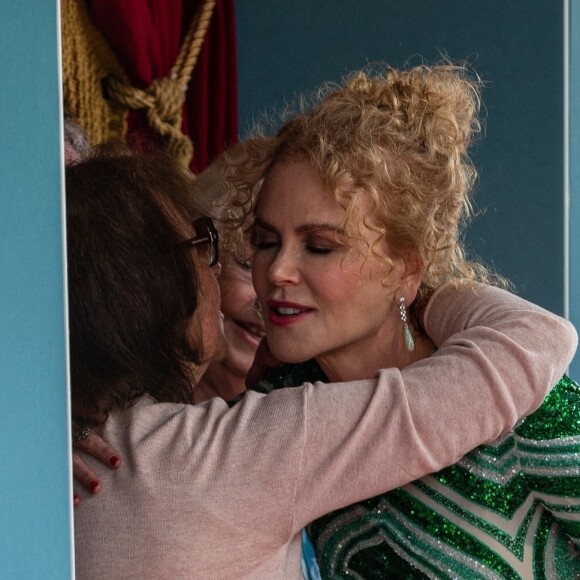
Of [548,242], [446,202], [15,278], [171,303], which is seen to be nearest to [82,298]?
[171,303]

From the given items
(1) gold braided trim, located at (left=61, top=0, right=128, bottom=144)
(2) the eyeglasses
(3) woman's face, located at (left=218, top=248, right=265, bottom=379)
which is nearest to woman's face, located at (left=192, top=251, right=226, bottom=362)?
(2) the eyeglasses

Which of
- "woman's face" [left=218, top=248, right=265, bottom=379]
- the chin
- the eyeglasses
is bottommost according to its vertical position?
"woman's face" [left=218, top=248, right=265, bottom=379]

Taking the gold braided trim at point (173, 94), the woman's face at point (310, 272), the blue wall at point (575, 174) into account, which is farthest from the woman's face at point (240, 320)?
the woman's face at point (310, 272)

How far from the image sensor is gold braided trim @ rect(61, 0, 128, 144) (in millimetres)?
2186

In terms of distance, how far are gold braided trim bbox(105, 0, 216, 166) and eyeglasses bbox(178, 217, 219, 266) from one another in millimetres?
850

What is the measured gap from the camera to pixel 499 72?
2.22m

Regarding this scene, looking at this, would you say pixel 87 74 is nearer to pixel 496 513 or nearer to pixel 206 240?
pixel 206 240

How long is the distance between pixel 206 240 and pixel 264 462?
0.35m

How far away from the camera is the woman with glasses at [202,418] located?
121 centimetres

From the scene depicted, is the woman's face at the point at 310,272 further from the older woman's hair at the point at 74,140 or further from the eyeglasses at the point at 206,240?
the older woman's hair at the point at 74,140

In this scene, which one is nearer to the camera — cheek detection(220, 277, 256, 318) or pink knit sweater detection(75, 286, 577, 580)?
pink knit sweater detection(75, 286, 577, 580)

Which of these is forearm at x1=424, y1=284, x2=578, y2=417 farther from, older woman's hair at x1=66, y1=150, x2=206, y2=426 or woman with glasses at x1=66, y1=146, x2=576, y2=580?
older woman's hair at x1=66, y1=150, x2=206, y2=426

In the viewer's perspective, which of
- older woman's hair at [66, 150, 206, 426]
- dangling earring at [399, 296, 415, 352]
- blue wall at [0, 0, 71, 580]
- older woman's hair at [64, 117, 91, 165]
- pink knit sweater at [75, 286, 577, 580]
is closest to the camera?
blue wall at [0, 0, 71, 580]

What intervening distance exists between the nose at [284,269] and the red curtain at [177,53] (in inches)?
30.4
